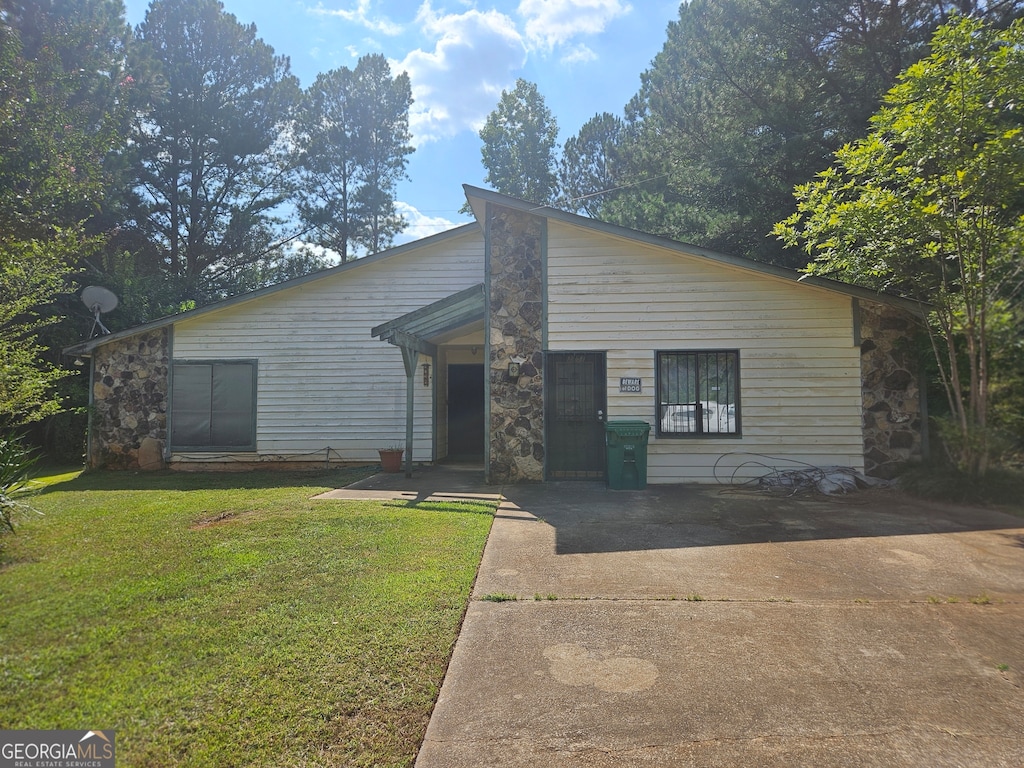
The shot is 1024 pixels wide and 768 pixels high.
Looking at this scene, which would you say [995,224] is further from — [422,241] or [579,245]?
[422,241]

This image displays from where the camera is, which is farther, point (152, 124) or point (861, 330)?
point (152, 124)

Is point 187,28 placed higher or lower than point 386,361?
higher

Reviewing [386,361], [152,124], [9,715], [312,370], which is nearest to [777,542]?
[9,715]

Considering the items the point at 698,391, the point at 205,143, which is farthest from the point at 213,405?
the point at 205,143

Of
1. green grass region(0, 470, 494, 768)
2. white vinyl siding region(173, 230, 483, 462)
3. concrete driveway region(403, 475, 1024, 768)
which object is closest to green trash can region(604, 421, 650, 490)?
concrete driveway region(403, 475, 1024, 768)

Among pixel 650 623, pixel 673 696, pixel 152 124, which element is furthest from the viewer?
pixel 152 124

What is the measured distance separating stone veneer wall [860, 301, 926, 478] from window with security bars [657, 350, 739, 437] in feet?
6.85

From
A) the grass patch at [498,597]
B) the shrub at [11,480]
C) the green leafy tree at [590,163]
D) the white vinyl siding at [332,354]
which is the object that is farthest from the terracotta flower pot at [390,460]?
the green leafy tree at [590,163]

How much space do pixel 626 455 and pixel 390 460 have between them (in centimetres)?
479

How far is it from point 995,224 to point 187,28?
2661cm

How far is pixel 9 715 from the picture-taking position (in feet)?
7.07

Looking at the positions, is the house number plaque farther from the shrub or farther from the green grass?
the shrub

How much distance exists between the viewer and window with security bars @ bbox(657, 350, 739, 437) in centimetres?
838

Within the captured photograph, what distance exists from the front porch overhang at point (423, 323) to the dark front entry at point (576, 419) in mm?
1743
